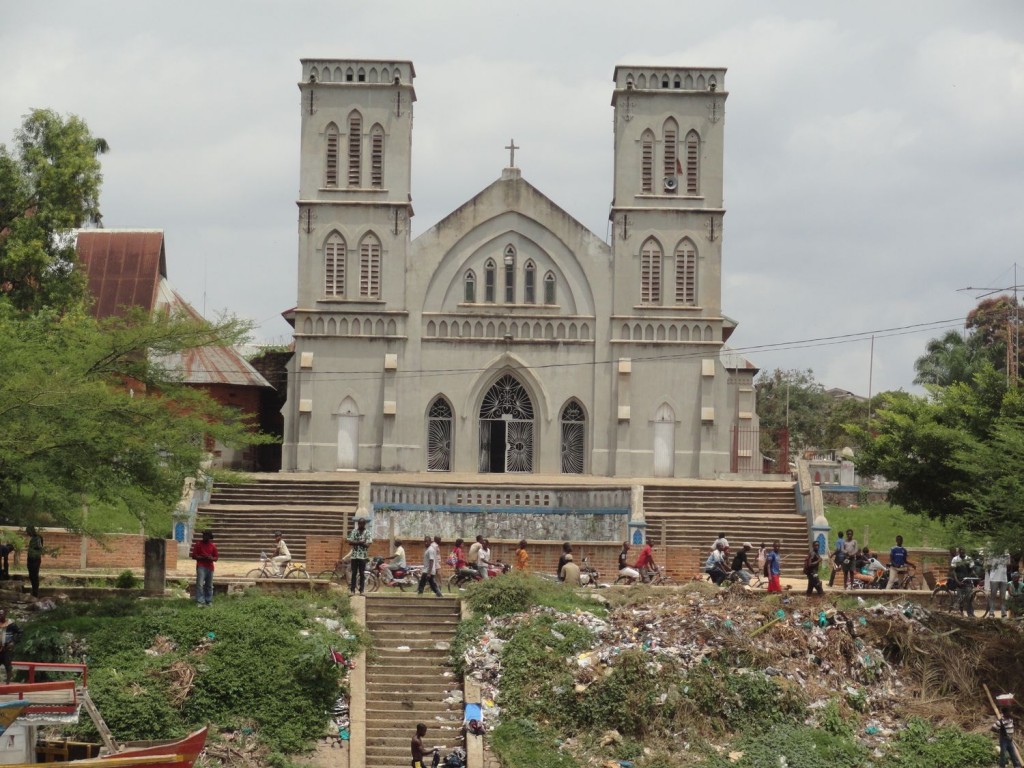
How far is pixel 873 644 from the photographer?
28.7 metres

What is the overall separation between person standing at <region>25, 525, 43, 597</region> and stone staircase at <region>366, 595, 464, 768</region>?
5605 mm

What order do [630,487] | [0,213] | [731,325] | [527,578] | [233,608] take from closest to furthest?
[233,608], [527,578], [630,487], [0,213], [731,325]

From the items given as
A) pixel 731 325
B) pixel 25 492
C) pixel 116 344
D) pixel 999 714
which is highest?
pixel 731 325

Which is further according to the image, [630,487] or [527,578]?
[630,487]

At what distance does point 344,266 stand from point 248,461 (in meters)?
7.02

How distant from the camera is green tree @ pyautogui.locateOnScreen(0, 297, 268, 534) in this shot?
26734 millimetres

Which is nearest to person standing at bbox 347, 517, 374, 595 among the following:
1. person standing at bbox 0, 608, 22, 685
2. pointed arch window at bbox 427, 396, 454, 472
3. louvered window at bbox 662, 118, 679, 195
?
person standing at bbox 0, 608, 22, 685

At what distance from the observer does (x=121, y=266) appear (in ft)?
184

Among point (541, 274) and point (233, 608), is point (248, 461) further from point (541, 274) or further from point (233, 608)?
point (233, 608)

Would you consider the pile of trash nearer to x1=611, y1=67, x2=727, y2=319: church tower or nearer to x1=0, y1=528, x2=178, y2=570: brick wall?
x1=0, y1=528, x2=178, y2=570: brick wall

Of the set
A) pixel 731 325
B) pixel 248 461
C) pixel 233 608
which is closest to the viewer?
pixel 233 608

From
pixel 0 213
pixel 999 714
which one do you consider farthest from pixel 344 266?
pixel 999 714

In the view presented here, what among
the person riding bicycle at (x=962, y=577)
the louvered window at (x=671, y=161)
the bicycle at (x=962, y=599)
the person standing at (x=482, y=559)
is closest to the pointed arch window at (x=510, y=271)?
the louvered window at (x=671, y=161)

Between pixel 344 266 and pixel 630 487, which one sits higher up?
pixel 344 266
